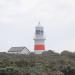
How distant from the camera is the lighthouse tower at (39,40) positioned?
143ft

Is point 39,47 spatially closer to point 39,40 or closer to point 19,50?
point 39,40

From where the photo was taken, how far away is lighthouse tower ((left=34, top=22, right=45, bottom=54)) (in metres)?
43.7

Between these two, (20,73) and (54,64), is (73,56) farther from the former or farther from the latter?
(20,73)

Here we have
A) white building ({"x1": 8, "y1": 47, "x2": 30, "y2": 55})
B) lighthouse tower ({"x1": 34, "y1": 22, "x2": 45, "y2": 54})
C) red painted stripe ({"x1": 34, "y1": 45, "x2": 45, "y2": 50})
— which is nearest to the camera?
red painted stripe ({"x1": 34, "y1": 45, "x2": 45, "y2": 50})

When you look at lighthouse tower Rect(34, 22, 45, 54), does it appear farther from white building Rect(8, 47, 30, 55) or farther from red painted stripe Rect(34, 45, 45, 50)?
white building Rect(8, 47, 30, 55)

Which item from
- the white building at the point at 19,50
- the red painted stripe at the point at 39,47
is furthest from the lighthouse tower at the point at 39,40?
the white building at the point at 19,50

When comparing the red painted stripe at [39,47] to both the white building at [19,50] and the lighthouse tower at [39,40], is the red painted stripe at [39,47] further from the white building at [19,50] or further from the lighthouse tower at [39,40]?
the white building at [19,50]

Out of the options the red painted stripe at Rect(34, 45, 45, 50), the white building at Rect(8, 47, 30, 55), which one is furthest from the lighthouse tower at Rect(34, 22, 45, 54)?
the white building at Rect(8, 47, 30, 55)

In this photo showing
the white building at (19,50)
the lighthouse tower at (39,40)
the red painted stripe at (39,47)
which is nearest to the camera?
the red painted stripe at (39,47)

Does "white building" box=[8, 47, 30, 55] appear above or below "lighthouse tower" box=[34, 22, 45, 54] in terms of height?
below

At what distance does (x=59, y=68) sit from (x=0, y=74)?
5493 millimetres

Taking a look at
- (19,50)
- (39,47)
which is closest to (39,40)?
(39,47)

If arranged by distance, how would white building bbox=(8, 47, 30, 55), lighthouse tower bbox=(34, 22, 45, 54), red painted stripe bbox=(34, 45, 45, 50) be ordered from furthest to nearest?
white building bbox=(8, 47, 30, 55), lighthouse tower bbox=(34, 22, 45, 54), red painted stripe bbox=(34, 45, 45, 50)

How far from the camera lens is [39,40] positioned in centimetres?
4438
